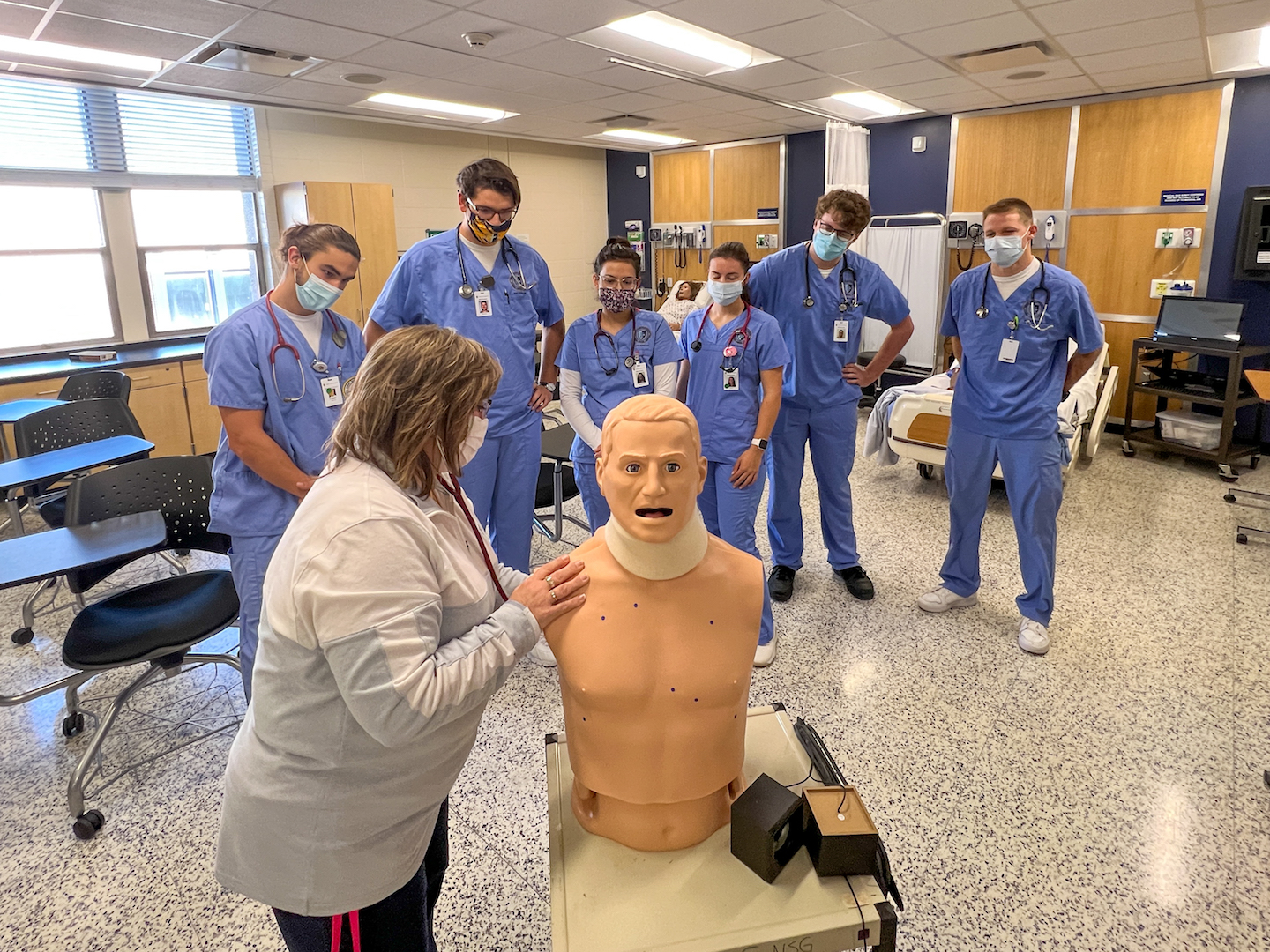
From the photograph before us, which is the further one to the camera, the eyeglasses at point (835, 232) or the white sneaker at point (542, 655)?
the eyeglasses at point (835, 232)

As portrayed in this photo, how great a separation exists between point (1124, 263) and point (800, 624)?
4483mm

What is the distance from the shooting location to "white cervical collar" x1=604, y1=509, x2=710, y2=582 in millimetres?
1352

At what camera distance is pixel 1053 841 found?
198 cm

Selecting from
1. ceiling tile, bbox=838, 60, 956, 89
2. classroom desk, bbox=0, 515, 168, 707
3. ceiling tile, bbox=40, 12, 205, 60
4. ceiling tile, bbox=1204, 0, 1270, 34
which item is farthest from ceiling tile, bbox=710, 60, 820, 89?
classroom desk, bbox=0, 515, 168, 707

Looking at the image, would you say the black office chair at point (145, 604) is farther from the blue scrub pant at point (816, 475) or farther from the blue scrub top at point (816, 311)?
the blue scrub top at point (816, 311)

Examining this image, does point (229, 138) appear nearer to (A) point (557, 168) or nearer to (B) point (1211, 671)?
(A) point (557, 168)

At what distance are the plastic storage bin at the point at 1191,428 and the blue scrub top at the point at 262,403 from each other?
5222mm

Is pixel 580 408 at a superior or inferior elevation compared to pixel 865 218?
inferior

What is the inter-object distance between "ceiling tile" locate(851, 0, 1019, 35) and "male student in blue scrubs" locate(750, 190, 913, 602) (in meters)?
1.25

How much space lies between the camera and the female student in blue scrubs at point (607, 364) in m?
2.70

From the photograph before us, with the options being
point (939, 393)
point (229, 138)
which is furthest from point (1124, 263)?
point (229, 138)

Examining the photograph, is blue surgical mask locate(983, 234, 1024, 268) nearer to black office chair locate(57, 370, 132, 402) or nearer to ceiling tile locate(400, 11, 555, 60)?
ceiling tile locate(400, 11, 555, 60)

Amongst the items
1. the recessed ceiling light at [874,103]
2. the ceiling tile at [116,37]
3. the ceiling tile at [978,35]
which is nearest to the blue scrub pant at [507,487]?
the ceiling tile at [116,37]

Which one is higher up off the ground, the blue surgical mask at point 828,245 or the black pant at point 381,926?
the blue surgical mask at point 828,245
